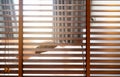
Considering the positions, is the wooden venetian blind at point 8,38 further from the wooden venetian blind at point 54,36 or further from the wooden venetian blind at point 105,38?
the wooden venetian blind at point 105,38

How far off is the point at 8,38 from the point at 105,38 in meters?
1.44


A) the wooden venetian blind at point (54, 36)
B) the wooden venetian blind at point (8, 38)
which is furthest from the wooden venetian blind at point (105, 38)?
the wooden venetian blind at point (8, 38)

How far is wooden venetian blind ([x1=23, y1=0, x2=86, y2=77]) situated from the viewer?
7.77 ft

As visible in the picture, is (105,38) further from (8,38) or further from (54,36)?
(8,38)

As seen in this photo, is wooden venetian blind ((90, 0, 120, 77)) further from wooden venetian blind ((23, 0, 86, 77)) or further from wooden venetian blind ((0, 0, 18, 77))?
wooden venetian blind ((0, 0, 18, 77))

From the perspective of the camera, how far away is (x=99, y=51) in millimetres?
2391

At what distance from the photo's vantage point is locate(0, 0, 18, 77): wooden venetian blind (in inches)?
93.0

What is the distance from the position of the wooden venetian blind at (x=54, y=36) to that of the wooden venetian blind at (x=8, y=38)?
0.14 m

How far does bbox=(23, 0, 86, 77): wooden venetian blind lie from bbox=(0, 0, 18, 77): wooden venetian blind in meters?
0.14

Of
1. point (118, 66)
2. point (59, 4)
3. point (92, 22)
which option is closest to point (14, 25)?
point (59, 4)

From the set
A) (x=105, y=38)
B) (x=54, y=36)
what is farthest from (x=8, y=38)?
(x=105, y=38)

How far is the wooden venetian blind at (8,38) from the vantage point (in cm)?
236

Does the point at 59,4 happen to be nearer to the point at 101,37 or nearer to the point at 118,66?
the point at 101,37

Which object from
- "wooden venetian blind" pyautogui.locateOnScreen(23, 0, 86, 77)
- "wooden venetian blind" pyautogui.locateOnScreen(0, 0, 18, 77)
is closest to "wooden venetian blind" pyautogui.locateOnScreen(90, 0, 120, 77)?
"wooden venetian blind" pyautogui.locateOnScreen(23, 0, 86, 77)
